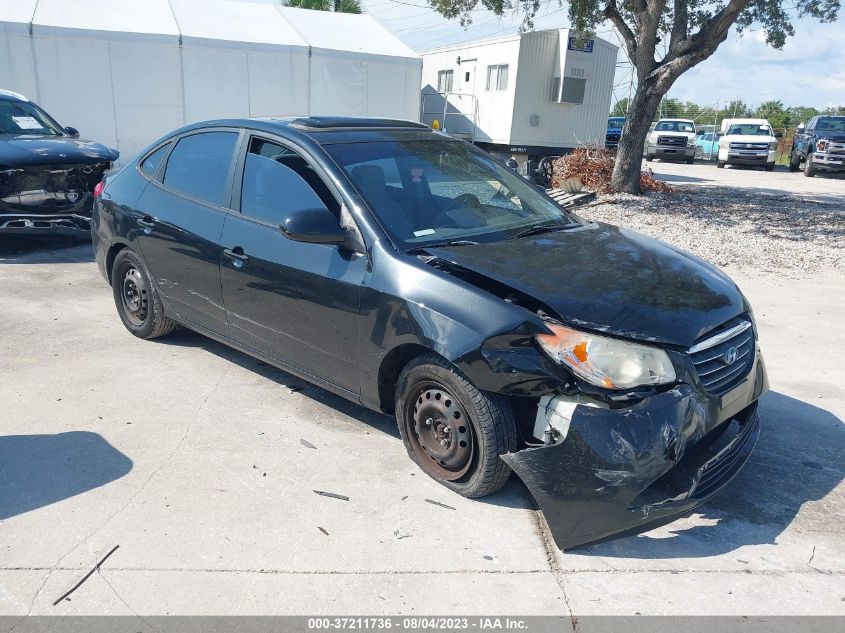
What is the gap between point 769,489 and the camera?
355 cm

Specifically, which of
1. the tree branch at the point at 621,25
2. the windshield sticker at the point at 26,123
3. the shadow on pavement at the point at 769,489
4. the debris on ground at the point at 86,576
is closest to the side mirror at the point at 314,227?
the debris on ground at the point at 86,576

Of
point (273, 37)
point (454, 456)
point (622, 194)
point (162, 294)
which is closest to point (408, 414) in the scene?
point (454, 456)

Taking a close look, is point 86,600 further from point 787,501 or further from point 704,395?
point 787,501

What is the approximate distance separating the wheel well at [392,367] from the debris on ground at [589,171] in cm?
1152

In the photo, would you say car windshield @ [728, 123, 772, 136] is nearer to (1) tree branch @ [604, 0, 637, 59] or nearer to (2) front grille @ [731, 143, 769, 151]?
(2) front grille @ [731, 143, 769, 151]

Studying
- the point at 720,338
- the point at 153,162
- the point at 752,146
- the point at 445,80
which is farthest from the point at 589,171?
the point at 752,146

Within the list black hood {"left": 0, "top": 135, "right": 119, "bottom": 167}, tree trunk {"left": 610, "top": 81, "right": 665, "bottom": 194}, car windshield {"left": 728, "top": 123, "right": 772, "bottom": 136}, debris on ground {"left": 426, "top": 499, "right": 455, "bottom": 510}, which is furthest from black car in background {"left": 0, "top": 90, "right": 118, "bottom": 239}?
car windshield {"left": 728, "top": 123, "right": 772, "bottom": 136}

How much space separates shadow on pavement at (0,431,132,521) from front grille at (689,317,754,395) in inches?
113

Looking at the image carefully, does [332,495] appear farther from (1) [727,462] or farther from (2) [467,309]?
(1) [727,462]

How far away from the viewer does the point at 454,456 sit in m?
3.37

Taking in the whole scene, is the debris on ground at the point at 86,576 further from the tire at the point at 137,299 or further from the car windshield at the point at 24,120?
the car windshield at the point at 24,120

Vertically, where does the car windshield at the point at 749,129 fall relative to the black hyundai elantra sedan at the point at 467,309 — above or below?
above

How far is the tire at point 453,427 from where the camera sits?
3.12 m

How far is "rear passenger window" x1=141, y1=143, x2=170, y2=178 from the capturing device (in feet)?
17.1
